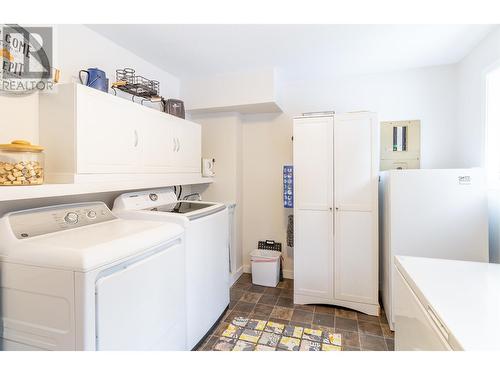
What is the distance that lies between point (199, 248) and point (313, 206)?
49.0 inches

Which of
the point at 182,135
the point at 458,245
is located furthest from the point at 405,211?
the point at 182,135

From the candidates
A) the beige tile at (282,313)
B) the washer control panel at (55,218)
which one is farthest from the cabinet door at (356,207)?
the washer control panel at (55,218)

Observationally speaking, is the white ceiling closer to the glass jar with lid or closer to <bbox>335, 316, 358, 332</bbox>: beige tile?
the glass jar with lid

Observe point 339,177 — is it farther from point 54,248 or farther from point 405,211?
point 54,248

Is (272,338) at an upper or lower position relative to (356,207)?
lower

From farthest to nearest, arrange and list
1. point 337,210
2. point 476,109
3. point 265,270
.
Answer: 1. point 265,270
2. point 337,210
3. point 476,109

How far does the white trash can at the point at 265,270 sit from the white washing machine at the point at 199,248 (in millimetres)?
699

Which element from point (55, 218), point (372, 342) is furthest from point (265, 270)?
point (55, 218)

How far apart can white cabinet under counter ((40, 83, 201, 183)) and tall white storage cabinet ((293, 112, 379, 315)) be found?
56.3 inches

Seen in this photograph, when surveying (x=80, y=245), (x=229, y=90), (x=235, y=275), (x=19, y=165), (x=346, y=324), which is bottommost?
(x=346, y=324)

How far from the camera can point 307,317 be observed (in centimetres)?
234

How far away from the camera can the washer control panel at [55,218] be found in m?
1.26

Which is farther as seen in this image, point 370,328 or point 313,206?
point 313,206

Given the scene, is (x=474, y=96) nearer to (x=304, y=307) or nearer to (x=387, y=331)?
(x=387, y=331)
